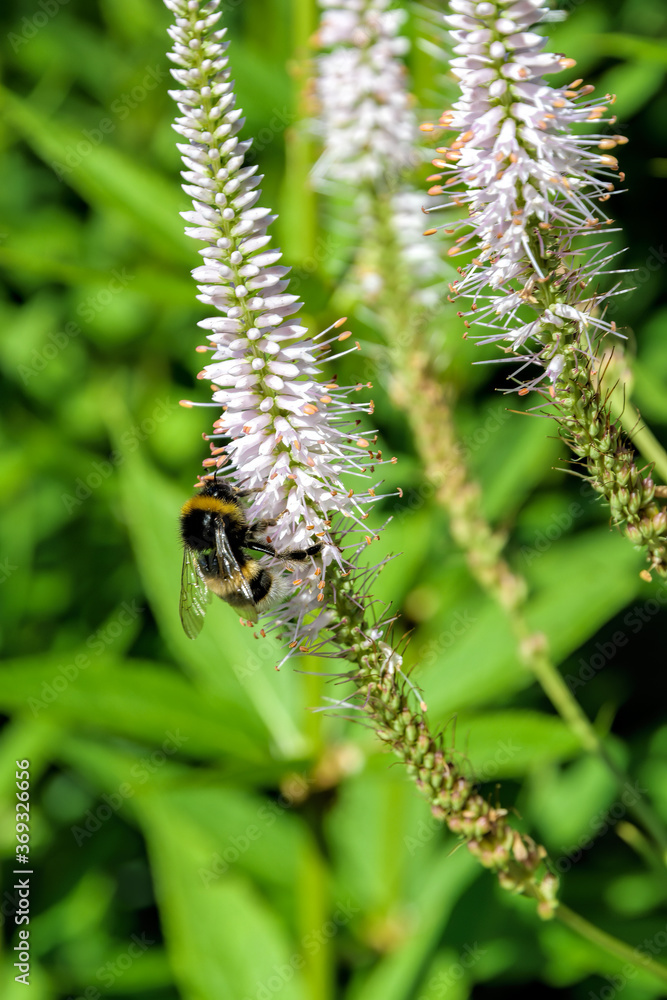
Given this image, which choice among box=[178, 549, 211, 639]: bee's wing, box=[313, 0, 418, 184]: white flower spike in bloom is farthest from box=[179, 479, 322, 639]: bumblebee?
box=[313, 0, 418, 184]: white flower spike in bloom

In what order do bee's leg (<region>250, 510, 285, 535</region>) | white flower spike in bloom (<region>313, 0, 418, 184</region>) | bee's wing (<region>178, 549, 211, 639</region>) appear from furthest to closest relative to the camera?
1. white flower spike in bloom (<region>313, 0, 418, 184</region>)
2. bee's wing (<region>178, 549, 211, 639</region>)
3. bee's leg (<region>250, 510, 285, 535</region>)

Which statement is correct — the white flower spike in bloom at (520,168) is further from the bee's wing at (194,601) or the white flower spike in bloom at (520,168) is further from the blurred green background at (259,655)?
the bee's wing at (194,601)

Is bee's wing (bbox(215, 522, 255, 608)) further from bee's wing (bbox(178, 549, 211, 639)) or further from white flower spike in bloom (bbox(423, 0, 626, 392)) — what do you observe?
white flower spike in bloom (bbox(423, 0, 626, 392))

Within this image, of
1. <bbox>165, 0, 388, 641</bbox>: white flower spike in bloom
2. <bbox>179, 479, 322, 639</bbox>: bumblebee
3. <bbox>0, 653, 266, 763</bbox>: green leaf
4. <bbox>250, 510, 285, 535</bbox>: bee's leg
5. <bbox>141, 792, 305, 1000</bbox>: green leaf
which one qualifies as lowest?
<bbox>141, 792, 305, 1000</bbox>: green leaf

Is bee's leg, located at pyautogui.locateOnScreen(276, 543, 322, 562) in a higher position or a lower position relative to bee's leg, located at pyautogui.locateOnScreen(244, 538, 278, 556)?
higher

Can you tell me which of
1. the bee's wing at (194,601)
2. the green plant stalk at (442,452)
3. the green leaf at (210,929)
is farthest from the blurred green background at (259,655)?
the bee's wing at (194,601)

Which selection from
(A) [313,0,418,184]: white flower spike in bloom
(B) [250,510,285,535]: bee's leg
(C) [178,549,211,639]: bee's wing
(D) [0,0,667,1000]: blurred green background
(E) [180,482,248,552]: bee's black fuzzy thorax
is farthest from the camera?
(A) [313,0,418,184]: white flower spike in bloom

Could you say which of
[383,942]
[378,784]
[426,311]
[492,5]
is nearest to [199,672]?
[378,784]

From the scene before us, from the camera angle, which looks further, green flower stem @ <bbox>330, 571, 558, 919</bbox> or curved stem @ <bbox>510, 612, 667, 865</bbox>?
curved stem @ <bbox>510, 612, 667, 865</bbox>
